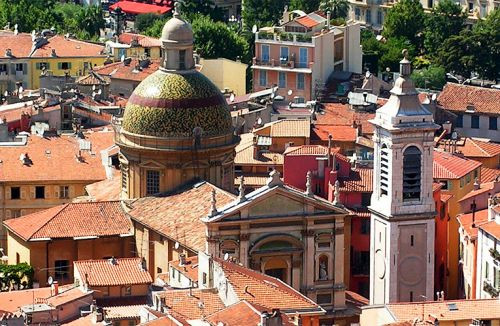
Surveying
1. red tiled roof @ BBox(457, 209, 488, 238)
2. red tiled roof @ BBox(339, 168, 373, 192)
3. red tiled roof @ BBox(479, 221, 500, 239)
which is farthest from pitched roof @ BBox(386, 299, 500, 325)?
red tiled roof @ BBox(339, 168, 373, 192)

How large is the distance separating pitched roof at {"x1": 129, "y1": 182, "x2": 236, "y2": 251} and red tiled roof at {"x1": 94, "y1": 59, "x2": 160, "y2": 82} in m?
44.4

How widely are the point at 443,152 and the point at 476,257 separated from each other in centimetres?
1598

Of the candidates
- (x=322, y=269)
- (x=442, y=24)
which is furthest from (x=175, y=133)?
(x=442, y=24)

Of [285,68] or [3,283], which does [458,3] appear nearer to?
[285,68]

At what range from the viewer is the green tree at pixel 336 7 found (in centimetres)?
17838

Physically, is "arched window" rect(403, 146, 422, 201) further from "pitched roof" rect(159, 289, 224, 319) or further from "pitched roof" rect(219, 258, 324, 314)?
"pitched roof" rect(159, 289, 224, 319)

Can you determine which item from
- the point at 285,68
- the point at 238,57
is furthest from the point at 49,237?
the point at 238,57

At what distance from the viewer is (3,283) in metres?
101

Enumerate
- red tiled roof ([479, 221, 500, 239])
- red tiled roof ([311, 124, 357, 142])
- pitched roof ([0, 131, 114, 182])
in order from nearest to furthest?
red tiled roof ([479, 221, 500, 239]) < pitched roof ([0, 131, 114, 182]) < red tiled roof ([311, 124, 357, 142])

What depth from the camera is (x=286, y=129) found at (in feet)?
398

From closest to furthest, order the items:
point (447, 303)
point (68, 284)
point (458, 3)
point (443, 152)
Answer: point (447, 303) < point (68, 284) < point (443, 152) < point (458, 3)

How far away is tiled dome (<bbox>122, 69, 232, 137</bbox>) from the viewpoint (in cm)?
10381

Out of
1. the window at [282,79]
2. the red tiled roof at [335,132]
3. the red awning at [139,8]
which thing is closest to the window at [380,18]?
the red awning at [139,8]

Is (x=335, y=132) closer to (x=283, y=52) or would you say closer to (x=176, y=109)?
(x=176, y=109)
